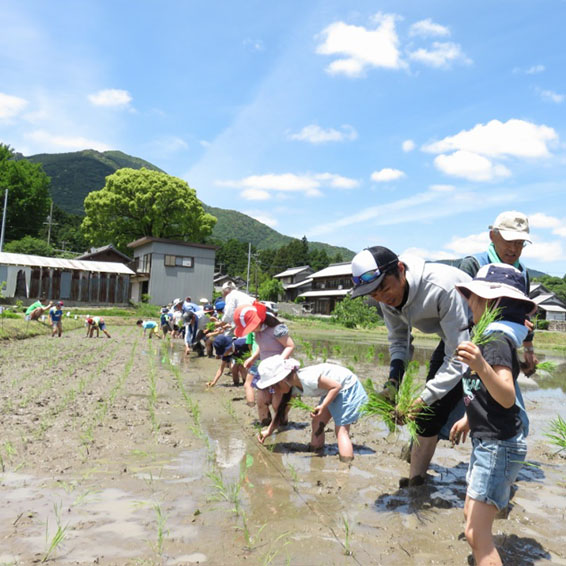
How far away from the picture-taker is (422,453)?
3303 mm

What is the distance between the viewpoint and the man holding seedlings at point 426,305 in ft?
8.75

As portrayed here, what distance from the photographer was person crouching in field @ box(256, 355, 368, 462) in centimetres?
411

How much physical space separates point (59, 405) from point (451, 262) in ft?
14.8

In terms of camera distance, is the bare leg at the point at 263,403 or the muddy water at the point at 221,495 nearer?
the muddy water at the point at 221,495

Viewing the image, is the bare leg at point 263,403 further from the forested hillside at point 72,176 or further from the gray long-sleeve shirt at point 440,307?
the forested hillside at point 72,176

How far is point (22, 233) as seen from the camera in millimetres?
43844

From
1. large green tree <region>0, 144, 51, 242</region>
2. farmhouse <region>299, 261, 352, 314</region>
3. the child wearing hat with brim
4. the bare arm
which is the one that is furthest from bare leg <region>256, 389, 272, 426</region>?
large green tree <region>0, 144, 51, 242</region>

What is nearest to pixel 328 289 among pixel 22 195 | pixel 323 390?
pixel 22 195

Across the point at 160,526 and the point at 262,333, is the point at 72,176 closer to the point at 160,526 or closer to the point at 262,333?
the point at 262,333

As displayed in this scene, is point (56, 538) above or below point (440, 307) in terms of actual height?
below

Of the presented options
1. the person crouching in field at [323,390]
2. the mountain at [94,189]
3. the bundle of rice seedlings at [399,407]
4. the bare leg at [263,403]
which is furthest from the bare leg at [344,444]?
the mountain at [94,189]

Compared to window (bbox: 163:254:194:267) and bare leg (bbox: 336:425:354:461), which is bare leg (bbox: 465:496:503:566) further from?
window (bbox: 163:254:194:267)

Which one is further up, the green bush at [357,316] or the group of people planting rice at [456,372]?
the group of people planting rice at [456,372]

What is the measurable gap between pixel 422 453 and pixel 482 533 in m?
1.20
